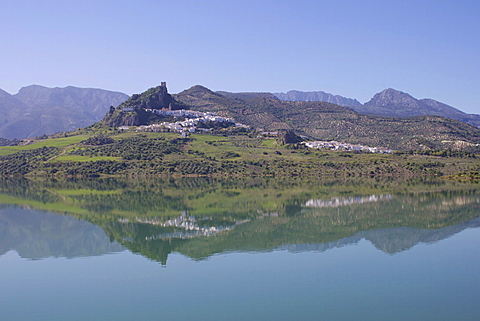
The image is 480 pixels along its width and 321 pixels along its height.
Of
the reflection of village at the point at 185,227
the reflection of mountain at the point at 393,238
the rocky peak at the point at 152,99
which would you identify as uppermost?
A: the rocky peak at the point at 152,99

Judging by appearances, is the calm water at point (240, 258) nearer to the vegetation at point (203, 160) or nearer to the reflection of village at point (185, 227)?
the reflection of village at point (185, 227)

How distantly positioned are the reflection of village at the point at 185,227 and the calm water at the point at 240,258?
3.7 inches

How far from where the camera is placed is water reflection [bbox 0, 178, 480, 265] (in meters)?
34.1

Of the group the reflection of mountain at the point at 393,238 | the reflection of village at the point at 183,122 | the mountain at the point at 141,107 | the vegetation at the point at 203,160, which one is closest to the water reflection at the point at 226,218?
the reflection of mountain at the point at 393,238

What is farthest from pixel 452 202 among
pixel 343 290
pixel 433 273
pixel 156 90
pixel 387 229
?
pixel 156 90

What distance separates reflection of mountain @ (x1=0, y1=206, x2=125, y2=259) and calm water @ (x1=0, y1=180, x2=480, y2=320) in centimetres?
16

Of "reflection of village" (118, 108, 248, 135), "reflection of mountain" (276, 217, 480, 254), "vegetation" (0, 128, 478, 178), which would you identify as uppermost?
"reflection of village" (118, 108, 248, 135)

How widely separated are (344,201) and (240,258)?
27.8 m

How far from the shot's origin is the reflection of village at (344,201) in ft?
172

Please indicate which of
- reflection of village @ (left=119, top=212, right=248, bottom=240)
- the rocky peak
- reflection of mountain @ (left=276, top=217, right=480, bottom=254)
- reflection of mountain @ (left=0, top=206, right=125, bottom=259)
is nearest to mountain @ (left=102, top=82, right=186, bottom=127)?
the rocky peak

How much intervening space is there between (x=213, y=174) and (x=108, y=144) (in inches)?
1359

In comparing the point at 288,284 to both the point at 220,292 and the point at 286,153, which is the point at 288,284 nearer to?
the point at 220,292

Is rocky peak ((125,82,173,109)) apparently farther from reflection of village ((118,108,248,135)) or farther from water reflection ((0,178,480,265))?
water reflection ((0,178,480,265))

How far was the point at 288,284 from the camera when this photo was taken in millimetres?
24141
